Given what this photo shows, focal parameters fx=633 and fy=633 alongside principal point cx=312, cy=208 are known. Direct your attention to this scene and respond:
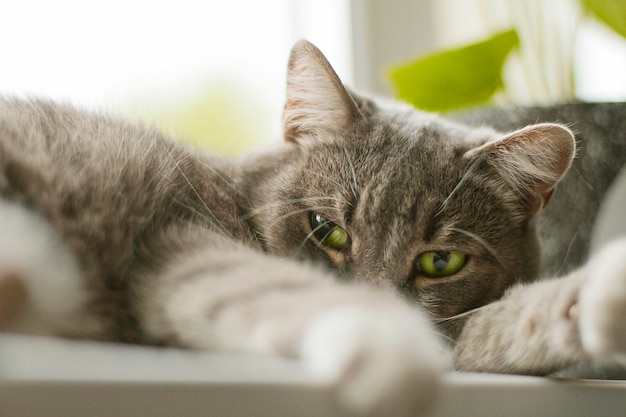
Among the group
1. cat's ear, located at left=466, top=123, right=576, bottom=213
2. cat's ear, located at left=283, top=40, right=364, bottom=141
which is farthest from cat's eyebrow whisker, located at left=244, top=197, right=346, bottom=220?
cat's ear, located at left=466, top=123, right=576, bottom=213

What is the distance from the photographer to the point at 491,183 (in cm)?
111

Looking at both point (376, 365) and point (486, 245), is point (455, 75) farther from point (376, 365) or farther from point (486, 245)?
point (376, 365)

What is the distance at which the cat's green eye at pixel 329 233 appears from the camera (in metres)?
1.03

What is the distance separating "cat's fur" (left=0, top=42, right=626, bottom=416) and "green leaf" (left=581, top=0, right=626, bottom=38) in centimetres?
72

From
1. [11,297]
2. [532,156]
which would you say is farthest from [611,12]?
[11,297]

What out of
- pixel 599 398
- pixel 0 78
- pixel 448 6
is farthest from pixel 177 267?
pixel 448 6

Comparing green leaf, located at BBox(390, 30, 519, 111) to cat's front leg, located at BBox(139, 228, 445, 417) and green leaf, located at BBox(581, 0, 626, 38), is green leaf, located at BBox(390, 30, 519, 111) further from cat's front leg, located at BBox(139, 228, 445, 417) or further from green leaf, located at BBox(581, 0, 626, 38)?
cat's front leg, located at BBox(139, 228, 445, 417)

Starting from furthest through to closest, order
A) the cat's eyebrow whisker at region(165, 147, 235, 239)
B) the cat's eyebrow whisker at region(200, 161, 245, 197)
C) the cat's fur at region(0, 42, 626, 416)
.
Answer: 1. the cat's eyebrow whisker at region(200, 161, 245, 197)
2. the cat's eyebrow whisker at region(165, 147, 235, 239)
3. the cat's fur at region(0, 42, 626, 416)

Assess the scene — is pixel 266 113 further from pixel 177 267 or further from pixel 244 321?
pixel 244 321

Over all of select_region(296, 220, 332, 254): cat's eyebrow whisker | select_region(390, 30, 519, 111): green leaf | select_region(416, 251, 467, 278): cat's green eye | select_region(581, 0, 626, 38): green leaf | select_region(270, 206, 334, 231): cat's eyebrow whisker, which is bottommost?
select_region(416, 251, 467, 278): cat's green eye

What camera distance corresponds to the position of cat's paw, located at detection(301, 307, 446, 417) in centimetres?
50

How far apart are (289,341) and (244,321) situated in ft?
0.24

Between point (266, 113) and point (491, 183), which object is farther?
point (266, 113)

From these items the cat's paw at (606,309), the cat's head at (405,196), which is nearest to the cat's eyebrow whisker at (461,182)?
the cat's head at (405,196)
